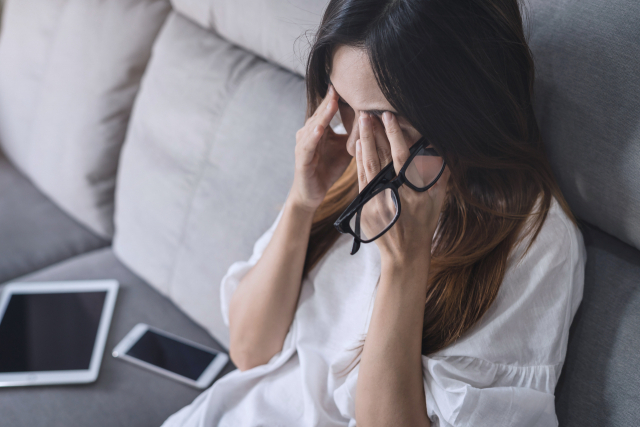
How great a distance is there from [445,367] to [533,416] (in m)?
0.13

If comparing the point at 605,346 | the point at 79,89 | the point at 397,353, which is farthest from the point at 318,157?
the point at 79,89

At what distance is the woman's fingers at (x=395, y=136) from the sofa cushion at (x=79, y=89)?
94 centimetres

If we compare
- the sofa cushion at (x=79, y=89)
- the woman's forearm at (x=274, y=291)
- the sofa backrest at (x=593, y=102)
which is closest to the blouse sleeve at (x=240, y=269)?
the woman's forearm at (x=274, y=291)

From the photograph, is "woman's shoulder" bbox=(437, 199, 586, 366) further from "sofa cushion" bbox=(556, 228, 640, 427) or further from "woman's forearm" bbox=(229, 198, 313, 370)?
"woman's forearm" bbox=(229, 198, 313, 370)

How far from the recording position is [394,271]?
69 centimetres

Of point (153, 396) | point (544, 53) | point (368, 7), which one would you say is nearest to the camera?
point (368, 7)

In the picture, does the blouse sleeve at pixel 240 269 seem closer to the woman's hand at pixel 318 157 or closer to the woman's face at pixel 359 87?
the woman's hand at pixel 318 157

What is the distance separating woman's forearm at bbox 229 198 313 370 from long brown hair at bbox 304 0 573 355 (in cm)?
22

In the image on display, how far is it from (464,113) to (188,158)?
0.72 metres

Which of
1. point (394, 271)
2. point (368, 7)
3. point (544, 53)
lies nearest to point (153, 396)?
point (394, 271)

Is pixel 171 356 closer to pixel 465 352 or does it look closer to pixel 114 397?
pixel 114 397

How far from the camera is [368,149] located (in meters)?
0.66

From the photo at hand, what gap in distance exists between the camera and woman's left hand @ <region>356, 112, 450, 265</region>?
67 cm

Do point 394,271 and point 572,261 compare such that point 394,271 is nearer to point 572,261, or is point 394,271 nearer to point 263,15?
point 572,261
